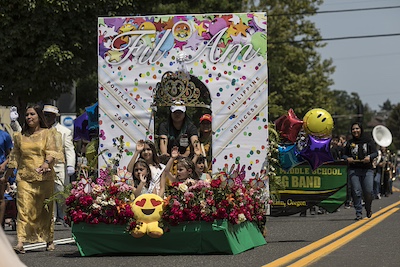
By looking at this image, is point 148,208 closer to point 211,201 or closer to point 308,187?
point 211,201

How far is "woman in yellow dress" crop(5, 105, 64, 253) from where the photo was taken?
→ 1241 centimetres

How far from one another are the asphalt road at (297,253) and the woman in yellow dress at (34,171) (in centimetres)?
30

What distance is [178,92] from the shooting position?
1458 cm

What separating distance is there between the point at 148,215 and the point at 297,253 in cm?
165

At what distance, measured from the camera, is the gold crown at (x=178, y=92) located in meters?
14.5

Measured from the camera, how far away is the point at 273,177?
13.7 metres

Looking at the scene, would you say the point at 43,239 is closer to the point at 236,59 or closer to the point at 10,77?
the point at 236,59

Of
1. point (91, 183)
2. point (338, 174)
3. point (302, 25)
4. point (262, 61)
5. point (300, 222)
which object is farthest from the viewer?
point (302, 25)

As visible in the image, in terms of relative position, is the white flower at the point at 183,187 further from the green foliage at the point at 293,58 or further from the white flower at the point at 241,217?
the green foliage at the point at 293,58

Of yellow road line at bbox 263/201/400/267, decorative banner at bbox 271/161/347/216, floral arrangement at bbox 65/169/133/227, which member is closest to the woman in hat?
floral arrangement at bbox 65/169/133/227

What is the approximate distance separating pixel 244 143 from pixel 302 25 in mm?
49825

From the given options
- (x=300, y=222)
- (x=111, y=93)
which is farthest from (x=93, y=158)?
(x=300, y=222)

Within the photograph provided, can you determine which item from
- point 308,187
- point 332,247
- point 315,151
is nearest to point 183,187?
point 332,247

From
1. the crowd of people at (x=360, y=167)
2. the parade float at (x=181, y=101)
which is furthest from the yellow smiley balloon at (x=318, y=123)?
the crowd of people at (x=360, y=167)
